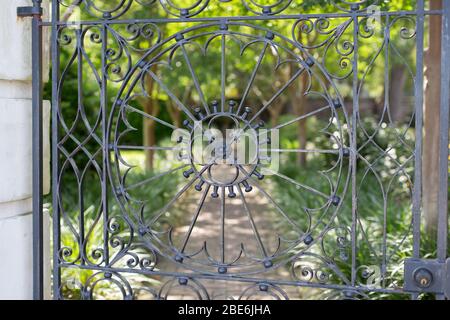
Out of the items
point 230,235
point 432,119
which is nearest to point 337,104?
point 432,119

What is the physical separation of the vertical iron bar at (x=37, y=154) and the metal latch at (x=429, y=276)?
1765mm

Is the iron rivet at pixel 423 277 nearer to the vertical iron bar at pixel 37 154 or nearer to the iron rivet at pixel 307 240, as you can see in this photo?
the iron rivet at pixel 307 240

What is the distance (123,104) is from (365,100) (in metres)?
23.5

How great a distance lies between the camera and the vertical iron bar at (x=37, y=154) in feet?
9.82

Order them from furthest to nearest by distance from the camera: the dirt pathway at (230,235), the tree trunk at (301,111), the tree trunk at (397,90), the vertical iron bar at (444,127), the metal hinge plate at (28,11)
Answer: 1. the tree trunk at (397,90)
2. the tree trunk at (301,111)
3. the dirt pathway at (230,235)
4. the metal hinge plate at (28,11)
5. the vertical iron bar at (444,127)

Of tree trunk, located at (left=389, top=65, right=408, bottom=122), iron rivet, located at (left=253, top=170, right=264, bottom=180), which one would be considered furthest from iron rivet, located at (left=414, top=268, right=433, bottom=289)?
tree trunk, located at (left=389, top=65, right=408, bottom=122)

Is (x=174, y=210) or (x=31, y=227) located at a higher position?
(x=31, y=227)

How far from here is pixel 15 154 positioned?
299 cm

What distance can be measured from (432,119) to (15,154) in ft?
13.9

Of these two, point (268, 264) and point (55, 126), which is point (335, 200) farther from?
point (55, 126)

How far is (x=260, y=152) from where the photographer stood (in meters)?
2.91

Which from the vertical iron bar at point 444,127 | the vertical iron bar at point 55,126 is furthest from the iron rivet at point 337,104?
the vertical iron bar at point 55,126
